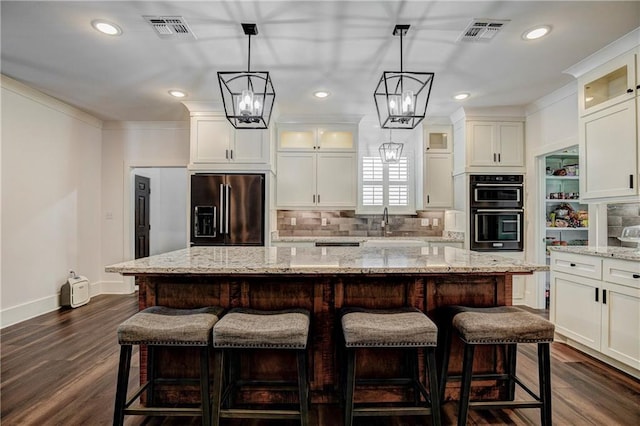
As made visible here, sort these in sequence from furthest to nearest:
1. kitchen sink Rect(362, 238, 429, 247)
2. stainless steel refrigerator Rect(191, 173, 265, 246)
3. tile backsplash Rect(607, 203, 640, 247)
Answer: kitchen sink Rect(362, 238, 429, 247)
stainless steel refrigerator Rect(191, 173, 265, 246)
tile backsplash Rect(607, 203, 640, 247)

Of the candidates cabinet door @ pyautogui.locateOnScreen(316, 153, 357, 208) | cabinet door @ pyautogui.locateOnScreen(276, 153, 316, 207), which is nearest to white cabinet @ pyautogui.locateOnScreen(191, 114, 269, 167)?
cabinet door @ pyautogui.locateOnScreen(276, 153, 316, 207)

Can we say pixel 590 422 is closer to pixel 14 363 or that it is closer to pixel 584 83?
pixel 584 83

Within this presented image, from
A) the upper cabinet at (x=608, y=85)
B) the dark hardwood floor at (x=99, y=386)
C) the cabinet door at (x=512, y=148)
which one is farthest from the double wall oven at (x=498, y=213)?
the dark hardwood floor at (x=99, y=386)

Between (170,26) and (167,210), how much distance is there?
5.12 metres

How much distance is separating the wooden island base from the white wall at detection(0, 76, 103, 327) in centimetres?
291

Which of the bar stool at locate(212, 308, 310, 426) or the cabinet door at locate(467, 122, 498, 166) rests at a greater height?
the cabinet door at locate(467, 122, 498, 166)

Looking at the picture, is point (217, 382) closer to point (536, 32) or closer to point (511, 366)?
point (511, 366)

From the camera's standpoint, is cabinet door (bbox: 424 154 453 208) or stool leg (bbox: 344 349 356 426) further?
cabinet door (bbox: 424 154 453 208)

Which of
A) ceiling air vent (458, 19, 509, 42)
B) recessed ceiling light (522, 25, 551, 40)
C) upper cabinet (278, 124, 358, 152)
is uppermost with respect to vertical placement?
recessed ceiling light (522, 25, 551, 40)

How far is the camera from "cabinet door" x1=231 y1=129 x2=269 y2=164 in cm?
445

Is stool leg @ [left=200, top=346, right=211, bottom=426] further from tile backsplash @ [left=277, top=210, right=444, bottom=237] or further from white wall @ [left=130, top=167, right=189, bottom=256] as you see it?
white wall @ [left=130, top=167, right=189, bottom=256]

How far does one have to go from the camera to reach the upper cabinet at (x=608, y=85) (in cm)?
275

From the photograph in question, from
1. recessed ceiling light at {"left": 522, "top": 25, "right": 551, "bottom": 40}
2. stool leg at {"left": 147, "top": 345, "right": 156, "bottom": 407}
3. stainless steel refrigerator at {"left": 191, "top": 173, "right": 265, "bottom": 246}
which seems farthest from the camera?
stainless steel refrigerator at {"left": 191, "top": 173, "right": 265, "bottom": 246}

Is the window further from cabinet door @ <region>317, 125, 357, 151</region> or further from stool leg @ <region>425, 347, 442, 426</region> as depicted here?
stool leg @ <region>425, 347, 442, 426</region>
